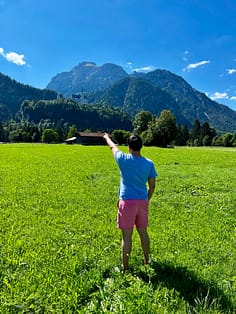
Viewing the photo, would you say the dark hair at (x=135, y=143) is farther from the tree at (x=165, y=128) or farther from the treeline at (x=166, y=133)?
the tree at (x=165, y=128)

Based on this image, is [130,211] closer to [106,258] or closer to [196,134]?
[106,258]

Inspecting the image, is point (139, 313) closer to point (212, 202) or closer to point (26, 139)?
point (212, 202)

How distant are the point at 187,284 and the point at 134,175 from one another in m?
→ 2.06

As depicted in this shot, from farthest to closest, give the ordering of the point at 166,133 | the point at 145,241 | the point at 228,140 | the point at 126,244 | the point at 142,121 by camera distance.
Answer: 1. the point at 228,140
2. the point at 142,121
3. the point at 166,133
4. the point at 145,241
5. the point at 126,244

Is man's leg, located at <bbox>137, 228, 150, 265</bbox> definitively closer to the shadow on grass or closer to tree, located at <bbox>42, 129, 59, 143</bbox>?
the shadow on grass

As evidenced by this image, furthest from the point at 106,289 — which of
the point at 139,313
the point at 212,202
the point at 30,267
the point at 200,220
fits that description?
the point at 212,202

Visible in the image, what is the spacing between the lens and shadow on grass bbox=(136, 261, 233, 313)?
4.77m

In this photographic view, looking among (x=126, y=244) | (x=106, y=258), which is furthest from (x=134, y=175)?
(x=106, y=258)

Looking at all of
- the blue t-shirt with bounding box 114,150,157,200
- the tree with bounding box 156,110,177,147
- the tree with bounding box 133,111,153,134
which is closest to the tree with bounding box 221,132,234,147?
the tree with bounding box 133,111,153,134

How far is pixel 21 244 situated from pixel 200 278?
12.9ft

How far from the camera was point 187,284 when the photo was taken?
534cm

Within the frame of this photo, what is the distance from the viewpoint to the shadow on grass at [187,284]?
4773mm

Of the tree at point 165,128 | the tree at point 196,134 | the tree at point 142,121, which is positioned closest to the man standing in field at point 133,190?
the tree at point 165,128

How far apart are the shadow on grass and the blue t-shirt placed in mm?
1419
